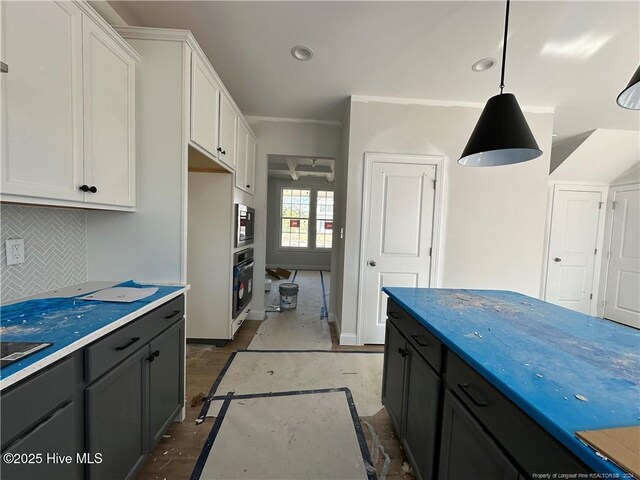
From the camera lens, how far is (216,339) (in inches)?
110

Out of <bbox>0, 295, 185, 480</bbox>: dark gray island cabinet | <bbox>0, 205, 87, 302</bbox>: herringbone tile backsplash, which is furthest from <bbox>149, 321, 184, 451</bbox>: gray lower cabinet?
<bbox>0, 205, 87, 302</bbox>: herringbone tile backsplash

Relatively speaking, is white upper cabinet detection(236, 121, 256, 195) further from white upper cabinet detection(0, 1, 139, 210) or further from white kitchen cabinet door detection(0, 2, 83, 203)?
white kitchen cabinet door detection(0, 2, 83, 203)

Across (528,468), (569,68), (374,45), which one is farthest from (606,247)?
(528,468)

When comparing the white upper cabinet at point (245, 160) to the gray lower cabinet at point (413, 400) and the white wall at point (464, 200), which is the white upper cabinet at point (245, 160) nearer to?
the white wall at point (464, 200)

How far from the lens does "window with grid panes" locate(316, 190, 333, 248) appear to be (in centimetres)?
781

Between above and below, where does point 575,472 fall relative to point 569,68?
below

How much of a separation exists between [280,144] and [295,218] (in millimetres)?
4269

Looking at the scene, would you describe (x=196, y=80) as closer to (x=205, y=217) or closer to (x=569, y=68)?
(x=205, y=217)

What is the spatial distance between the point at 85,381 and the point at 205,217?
1905mm

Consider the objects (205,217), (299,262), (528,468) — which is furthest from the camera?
(299,262)

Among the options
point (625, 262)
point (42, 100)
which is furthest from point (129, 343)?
point (625, 262)

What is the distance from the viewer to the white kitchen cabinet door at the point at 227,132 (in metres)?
2.26

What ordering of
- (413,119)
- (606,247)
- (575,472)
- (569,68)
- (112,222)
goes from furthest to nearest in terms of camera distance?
(606,247) → (413,119) → (569,68) → (112,222) → (575,472)

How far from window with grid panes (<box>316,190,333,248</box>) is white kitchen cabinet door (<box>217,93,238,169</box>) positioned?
522 centimetres
